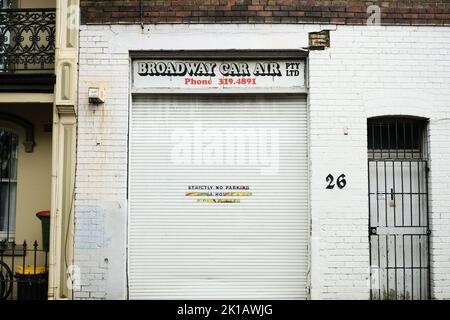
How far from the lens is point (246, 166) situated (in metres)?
7.95

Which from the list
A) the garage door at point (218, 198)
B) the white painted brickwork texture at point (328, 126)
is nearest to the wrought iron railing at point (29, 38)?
the white painted brickwork texture at point (328, 126)

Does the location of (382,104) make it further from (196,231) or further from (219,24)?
(196,231)

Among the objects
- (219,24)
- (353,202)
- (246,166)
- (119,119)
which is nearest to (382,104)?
(353,202)

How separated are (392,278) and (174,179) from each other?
403 centimetres

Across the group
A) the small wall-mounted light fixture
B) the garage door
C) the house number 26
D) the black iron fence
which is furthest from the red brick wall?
the black iron fence

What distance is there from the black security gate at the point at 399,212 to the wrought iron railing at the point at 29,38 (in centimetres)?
573

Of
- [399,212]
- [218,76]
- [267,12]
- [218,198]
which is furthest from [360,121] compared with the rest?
[218,198]

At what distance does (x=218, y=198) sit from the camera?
7906 mm

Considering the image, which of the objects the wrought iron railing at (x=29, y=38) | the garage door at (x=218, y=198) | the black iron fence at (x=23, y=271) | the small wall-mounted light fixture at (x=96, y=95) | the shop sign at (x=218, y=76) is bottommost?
the black iron fence at (x=23, y=271)

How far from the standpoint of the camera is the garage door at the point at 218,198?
7.79m

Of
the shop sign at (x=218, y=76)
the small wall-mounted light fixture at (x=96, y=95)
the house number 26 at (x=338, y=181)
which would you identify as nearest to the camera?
the small wall-mounted light fixture at (x=96, y=95)

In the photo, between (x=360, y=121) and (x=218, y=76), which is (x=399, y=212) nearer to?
(x=360, y=121)

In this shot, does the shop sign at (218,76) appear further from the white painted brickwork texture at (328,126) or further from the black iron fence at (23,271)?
the black iron fence at (23,271)

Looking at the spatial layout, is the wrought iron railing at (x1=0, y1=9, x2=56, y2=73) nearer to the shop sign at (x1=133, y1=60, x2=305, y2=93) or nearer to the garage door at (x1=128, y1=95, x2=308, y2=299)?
the shop sign at (x1=133, y1=60, x2=305, y2=93)
